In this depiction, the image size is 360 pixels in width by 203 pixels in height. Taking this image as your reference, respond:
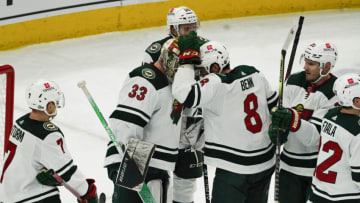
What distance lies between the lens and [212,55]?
3539 millimetres

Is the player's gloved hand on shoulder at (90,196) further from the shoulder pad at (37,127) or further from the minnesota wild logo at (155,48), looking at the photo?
the minnesota wild logo at (155,48)

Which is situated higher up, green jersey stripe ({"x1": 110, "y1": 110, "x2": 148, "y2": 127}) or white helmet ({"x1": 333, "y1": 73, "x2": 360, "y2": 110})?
white helmet ({"x1": 333, "y1": 73, "x2": 360, "y2": 110})

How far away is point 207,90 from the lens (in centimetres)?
342

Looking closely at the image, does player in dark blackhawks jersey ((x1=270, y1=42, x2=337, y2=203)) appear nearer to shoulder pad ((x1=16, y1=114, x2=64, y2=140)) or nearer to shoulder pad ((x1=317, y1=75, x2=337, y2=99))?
shoulder pad ((x1=317, y1=75, x2=337, y2=99))

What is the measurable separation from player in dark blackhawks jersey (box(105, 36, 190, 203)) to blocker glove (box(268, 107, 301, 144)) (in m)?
0.51

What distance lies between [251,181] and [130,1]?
4.60m

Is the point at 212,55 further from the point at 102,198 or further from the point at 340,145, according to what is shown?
the point at 102,198

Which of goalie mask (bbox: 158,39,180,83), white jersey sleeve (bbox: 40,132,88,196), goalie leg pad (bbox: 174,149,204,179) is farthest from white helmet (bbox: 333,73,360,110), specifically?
white jersey sleeve (bbox: 40,132,88,196)

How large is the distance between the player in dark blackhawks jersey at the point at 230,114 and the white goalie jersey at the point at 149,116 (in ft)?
0.48

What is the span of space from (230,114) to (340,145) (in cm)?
58

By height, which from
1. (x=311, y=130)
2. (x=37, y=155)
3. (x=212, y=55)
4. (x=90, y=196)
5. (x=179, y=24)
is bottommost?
(x=90, y=196)

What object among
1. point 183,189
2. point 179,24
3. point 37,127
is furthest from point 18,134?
point 179,24

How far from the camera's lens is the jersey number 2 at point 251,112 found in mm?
3525

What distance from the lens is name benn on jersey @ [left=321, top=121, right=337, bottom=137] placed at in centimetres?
332
